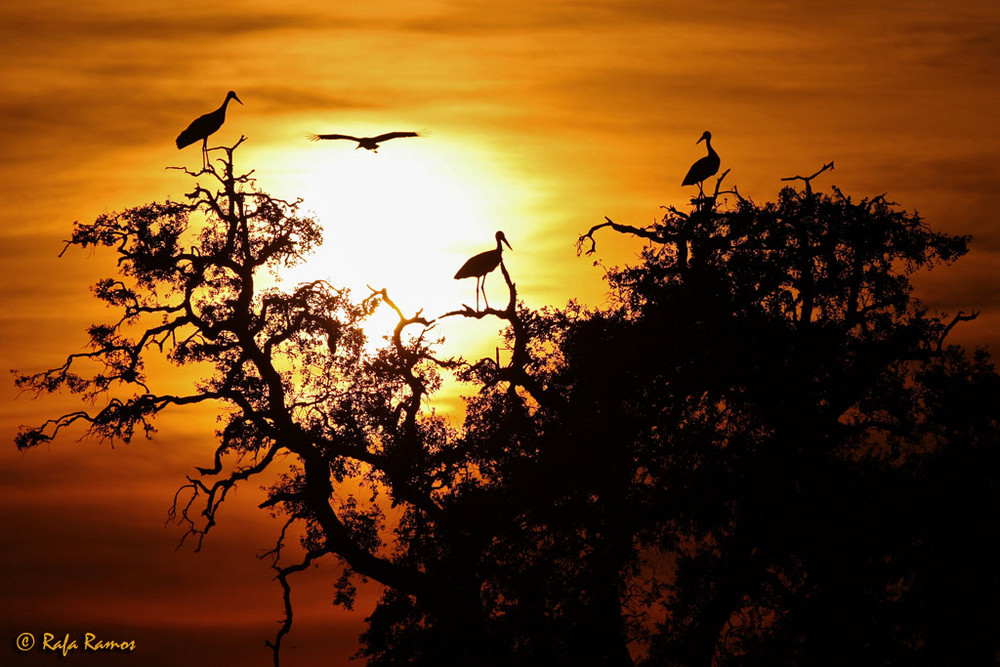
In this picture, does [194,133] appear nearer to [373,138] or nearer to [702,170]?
[373,138]

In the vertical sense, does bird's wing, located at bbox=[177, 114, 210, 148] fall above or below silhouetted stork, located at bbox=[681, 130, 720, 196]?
above

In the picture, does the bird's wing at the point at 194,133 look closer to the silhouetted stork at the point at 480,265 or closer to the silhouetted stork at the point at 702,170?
the silhouetted stork at the point at 480,265

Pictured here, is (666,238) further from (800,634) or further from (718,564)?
(800,634)

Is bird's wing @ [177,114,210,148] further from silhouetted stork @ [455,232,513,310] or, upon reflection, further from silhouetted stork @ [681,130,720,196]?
silhouetted stork @ [681,130,720,196]

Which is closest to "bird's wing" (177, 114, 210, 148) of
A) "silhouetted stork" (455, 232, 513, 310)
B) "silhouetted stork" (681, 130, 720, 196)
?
"silhouetted stork" (455, 232, 513, 310)

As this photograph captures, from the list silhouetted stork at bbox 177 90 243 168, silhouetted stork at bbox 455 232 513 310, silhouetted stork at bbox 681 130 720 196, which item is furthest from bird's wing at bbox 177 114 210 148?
silhouetted stork at bbox 681 130 720 196

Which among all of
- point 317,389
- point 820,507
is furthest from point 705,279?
point 317,389

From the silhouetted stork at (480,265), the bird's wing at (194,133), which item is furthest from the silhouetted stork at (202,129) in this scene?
the silhouetted stork at (480,265)

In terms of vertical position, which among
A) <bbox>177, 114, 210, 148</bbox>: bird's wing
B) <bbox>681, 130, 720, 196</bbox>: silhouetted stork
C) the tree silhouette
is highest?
<bbox>177, 114, 210, 148</bbox>: bird's wing

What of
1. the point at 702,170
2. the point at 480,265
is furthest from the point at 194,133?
the point at 702,170

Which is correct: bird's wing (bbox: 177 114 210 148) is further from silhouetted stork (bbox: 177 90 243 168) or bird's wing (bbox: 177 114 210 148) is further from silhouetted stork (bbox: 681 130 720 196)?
silhouetted stork (bbox: 681 130 720 196)

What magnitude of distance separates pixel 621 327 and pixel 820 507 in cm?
488

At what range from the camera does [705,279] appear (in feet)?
69.2

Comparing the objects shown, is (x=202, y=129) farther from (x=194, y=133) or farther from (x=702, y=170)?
(x=702, y=170)
